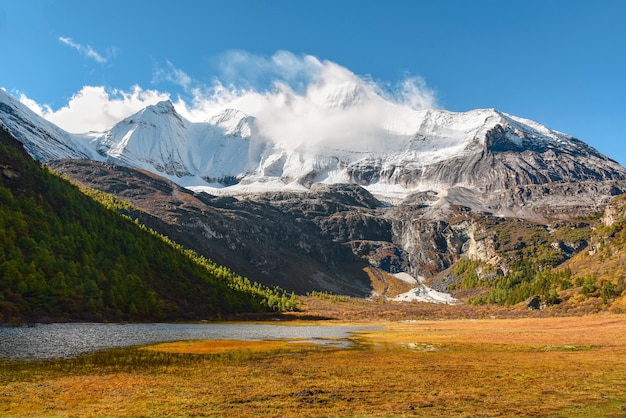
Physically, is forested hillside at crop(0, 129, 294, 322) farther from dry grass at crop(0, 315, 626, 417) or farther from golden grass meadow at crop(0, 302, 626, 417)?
dry grass at crop(0, 315, 626, 417)

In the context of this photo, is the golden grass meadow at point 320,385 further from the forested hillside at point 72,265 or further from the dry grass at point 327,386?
the forested hillside at point 72,265

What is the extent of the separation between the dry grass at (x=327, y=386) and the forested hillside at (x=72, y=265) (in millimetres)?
81907

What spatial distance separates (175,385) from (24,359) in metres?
22.1

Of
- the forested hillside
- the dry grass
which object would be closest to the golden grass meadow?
the dry grass

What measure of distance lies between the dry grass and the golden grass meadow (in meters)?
0.07

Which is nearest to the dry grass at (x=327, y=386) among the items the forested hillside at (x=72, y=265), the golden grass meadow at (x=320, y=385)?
the golden grass meadow at (x=320, y=385)

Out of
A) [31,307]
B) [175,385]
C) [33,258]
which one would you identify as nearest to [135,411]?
[175,385]

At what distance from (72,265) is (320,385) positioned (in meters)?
130

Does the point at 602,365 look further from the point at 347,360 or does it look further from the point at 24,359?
the point at 24,359

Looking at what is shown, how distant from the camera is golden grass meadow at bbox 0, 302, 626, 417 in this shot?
2377 cm

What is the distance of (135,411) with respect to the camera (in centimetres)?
2353

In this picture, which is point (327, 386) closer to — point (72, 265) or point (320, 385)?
point (320, 385)

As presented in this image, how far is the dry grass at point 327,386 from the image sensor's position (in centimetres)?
2384

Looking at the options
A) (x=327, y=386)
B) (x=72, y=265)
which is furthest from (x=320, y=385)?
(x=72, y=265)
